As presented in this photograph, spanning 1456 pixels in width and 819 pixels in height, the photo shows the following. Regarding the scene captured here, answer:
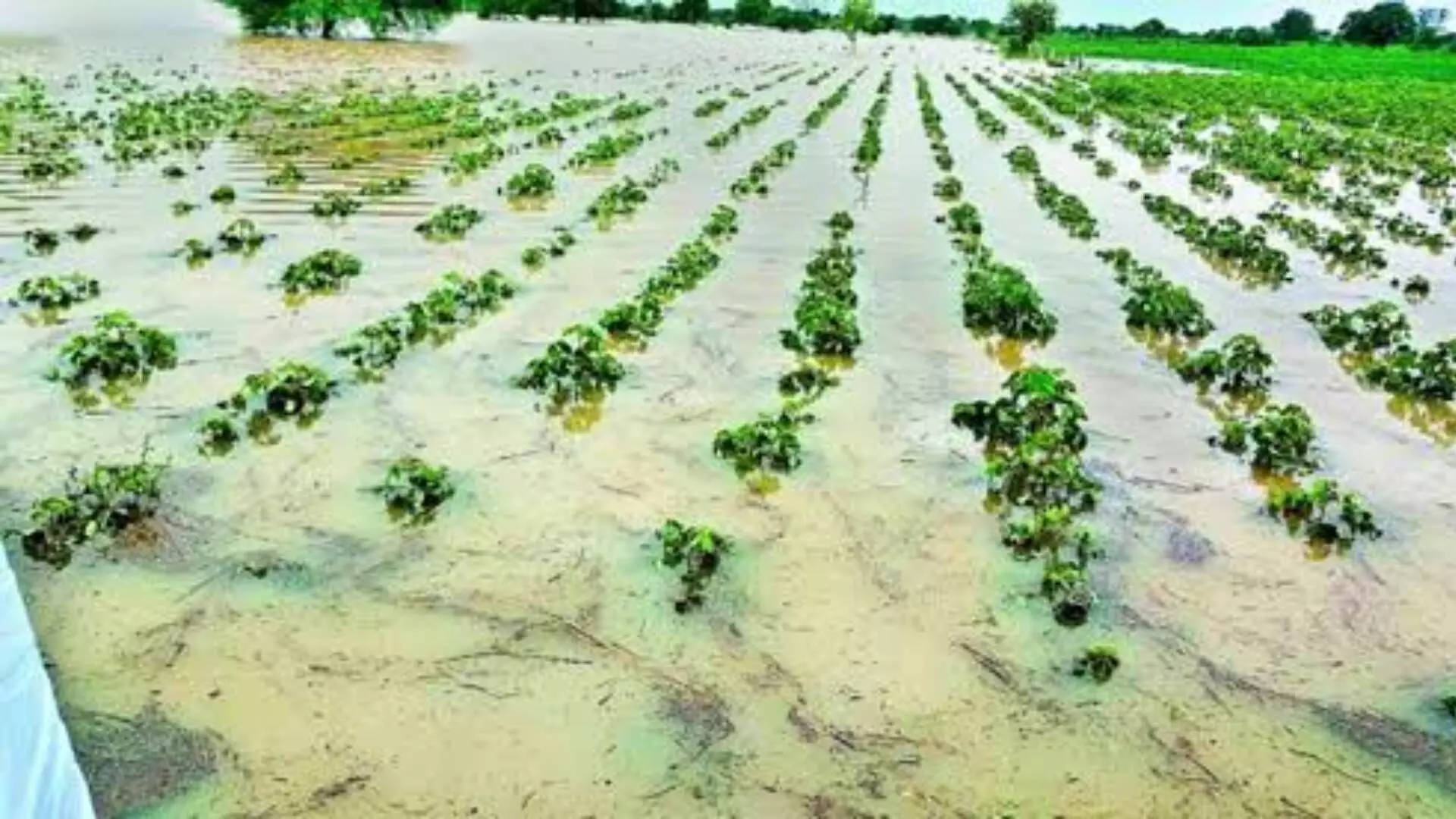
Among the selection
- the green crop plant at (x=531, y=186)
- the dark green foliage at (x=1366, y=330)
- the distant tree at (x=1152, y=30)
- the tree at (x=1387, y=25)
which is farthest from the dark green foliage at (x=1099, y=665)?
the distant tree at (x=1152, y=30)

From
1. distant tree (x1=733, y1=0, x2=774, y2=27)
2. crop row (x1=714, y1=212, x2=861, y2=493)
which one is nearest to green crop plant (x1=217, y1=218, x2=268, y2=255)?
crop row (x1=714, y1=212, x2=861, y2=493)

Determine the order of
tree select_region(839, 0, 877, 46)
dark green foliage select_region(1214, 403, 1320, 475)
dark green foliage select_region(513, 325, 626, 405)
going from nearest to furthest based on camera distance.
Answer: dark green foliage select_region(1214, 403, 1320, 475), dark green foliage select_region(513, 325, 626, 405), tree select_region(839, 0, 877, 46)

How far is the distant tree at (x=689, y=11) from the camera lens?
133 meters

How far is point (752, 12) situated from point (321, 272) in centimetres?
12876

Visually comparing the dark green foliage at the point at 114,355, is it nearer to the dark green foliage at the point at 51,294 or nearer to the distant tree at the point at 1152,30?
the dark green foliage at the point at 51,294

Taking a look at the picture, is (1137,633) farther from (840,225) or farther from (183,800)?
(840,225)

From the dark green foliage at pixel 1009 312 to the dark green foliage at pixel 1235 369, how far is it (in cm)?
179

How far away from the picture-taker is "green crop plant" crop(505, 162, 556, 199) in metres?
21.1

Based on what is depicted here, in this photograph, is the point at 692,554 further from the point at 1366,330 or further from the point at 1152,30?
the point at 1152,30

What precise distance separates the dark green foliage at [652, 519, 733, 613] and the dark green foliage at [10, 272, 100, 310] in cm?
853

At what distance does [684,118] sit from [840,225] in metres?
17.2

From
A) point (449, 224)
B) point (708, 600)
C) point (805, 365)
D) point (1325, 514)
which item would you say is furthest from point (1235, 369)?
point (449, 224)

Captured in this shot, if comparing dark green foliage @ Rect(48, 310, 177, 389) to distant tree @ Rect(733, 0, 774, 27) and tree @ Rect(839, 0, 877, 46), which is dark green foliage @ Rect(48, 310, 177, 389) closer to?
tree @ Rect(839, 0, 877, 46)

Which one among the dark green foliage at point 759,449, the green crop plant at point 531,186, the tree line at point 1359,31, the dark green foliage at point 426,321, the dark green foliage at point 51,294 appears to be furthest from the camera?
the tree line at point 1359,31
